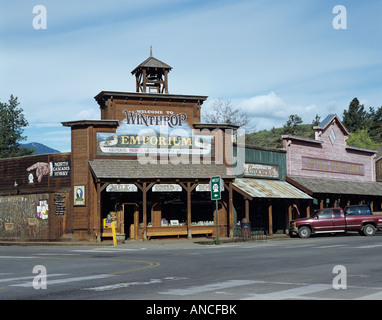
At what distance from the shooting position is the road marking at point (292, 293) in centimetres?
952

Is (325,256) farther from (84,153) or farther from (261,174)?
(261,174)

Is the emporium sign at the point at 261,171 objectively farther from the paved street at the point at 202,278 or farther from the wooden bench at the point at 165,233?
the paved street at the point at 202,278

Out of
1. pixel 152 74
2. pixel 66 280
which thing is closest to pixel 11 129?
pixel 152 74

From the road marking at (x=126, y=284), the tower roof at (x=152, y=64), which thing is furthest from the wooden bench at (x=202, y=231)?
the road marking at (x=126, y=284)

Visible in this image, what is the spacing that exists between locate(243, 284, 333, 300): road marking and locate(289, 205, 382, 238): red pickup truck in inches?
913

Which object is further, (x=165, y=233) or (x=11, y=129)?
(x=11, y=129)

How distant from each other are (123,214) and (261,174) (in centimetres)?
1144

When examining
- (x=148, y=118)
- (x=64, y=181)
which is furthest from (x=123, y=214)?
(x=148, y=118)

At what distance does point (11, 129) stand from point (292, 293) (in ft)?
227

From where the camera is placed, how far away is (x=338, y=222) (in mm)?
33781

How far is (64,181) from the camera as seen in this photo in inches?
1316

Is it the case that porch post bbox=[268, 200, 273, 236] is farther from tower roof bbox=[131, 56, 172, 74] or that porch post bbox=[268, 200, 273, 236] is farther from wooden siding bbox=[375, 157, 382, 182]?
wooden siding bbox=[375, 157, 382, 182]

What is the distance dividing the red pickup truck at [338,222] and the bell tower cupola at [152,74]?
41.4 ft

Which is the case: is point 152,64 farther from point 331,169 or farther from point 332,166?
point 332,166
